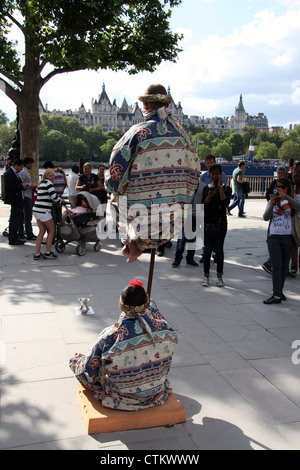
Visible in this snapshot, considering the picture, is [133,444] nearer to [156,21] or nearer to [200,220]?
[200,220]

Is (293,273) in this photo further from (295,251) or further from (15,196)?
(15,196)

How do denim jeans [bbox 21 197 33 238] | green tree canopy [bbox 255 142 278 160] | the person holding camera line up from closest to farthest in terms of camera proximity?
the person holding camera < denim jeans [bbox 21 197 33 238] < green tree canopy [bbox 255 142 278 160]

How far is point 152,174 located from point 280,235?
375 centimetres

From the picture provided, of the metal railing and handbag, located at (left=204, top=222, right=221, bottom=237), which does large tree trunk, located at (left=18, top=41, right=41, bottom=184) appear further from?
the metal railing

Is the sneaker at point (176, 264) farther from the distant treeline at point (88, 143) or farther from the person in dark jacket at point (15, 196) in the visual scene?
the distant treeline at point (88, 143)

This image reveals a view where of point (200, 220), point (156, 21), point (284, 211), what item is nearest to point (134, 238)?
point (284, 211)

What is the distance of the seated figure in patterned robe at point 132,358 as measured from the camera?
3.06 m

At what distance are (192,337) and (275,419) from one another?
1.67 metres

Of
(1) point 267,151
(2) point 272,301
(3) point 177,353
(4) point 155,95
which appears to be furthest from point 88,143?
(4) point 155,95

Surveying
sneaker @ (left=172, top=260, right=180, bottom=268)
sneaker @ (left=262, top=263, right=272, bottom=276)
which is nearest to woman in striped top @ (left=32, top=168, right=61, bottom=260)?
sneaker @ (left=172, top=260, right=180, bottom=268)

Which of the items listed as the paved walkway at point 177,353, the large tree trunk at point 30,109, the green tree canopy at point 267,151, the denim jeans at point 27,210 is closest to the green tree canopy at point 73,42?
the large tree trunk at point 30,109

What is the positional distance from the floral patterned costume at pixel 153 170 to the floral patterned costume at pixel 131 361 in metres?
0.55

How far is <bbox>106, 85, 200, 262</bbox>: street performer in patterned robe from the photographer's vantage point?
116 inches
